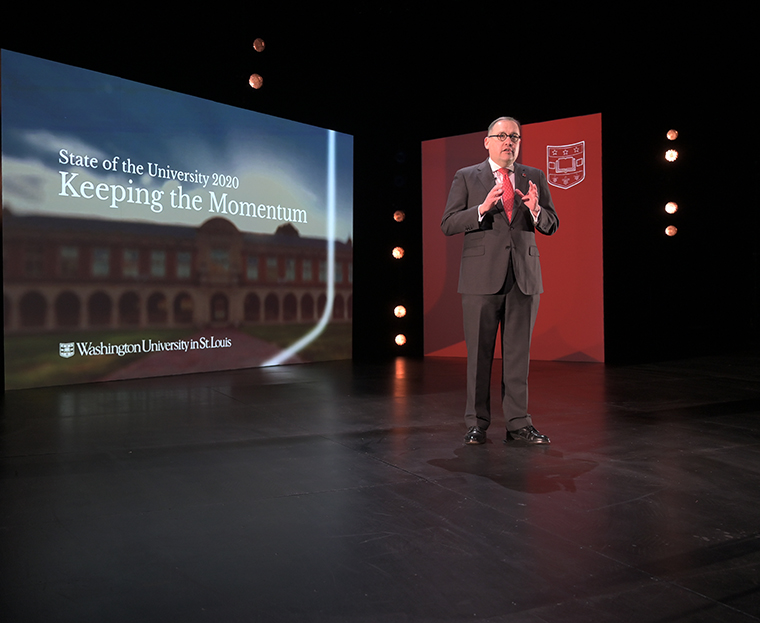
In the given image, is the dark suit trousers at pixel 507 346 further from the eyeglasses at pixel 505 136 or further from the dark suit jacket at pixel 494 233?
the eyeglasses at pixel 505 136

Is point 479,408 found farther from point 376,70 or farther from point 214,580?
point 376,70

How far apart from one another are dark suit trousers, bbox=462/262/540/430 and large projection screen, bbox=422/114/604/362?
12.1ft

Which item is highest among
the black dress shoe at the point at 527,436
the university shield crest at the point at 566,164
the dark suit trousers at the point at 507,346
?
the university shield crest at the point at 566,164

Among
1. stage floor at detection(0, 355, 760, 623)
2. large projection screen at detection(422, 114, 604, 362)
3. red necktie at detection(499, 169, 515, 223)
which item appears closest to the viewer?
stage floor at detection(0, 355, 760, 623)

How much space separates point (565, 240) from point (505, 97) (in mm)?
1552

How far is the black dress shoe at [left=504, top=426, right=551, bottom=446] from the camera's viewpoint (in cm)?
256

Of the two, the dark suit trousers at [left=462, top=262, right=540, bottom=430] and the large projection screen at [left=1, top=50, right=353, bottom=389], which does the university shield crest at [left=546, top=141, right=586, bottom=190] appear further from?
the dark suit trousers at [left=462, top=262, right=540, bottom=430]

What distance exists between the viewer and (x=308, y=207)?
607 centimetres

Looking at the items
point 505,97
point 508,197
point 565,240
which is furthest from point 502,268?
point 505,97

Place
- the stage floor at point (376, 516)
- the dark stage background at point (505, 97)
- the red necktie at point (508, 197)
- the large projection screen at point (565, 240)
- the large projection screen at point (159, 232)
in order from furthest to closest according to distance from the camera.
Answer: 1. the large projection screen at point (565, 240)
2. the dark stage background at point (505, 97)
3. the large projection screen at point (159, 232)
4. the red necktie at point (508, 197)
5. the stage floor at point (376, 516)

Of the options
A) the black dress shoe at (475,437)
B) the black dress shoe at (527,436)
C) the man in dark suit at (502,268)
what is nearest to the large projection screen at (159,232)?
the man in dark suit at (502,268)

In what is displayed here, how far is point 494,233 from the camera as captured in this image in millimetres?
2527

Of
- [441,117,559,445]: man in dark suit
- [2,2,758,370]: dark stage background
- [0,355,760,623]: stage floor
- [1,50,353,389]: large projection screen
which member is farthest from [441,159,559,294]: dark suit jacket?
[2,2,758,370]: dark stage background

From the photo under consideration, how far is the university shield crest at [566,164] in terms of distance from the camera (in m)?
6.04
